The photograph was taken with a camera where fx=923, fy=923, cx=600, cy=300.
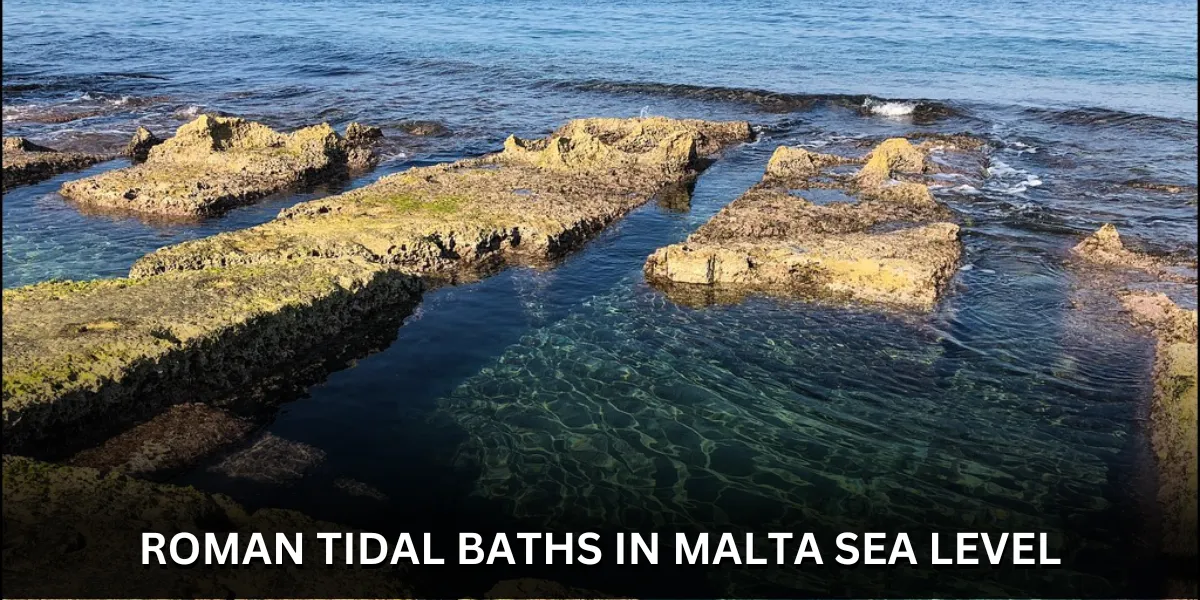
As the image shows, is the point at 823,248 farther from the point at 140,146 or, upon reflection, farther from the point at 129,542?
the point at 140,146

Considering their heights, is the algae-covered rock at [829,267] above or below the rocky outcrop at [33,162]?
below

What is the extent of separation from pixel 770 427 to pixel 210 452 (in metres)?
5.94

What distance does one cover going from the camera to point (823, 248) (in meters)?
14.4

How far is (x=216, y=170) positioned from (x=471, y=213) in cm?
737

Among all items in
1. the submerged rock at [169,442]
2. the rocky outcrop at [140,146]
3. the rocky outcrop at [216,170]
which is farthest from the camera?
the rocky outcrop at [140,146]

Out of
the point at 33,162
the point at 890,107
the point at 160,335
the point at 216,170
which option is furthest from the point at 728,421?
the point at 890,107

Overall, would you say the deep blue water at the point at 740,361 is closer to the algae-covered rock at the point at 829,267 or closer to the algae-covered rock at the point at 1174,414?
the algae-covered rock at the point at 1174,414

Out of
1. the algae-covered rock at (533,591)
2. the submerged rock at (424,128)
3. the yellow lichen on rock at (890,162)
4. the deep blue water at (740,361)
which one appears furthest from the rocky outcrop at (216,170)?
the algae-covered rock at (533,591)

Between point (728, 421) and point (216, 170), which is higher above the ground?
point (216, 170)

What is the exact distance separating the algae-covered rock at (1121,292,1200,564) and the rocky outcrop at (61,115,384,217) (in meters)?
16.2

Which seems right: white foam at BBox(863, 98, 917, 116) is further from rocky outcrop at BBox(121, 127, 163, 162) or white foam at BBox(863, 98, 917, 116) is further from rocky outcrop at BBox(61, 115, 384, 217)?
rocky outcrop at BBox(121, 127, 163, 162)

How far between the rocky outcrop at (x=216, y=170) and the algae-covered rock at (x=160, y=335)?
7.02 meters

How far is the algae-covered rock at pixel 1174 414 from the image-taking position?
8383 mm

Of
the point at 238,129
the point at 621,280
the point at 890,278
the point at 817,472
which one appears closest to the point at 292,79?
the point at 238,129
